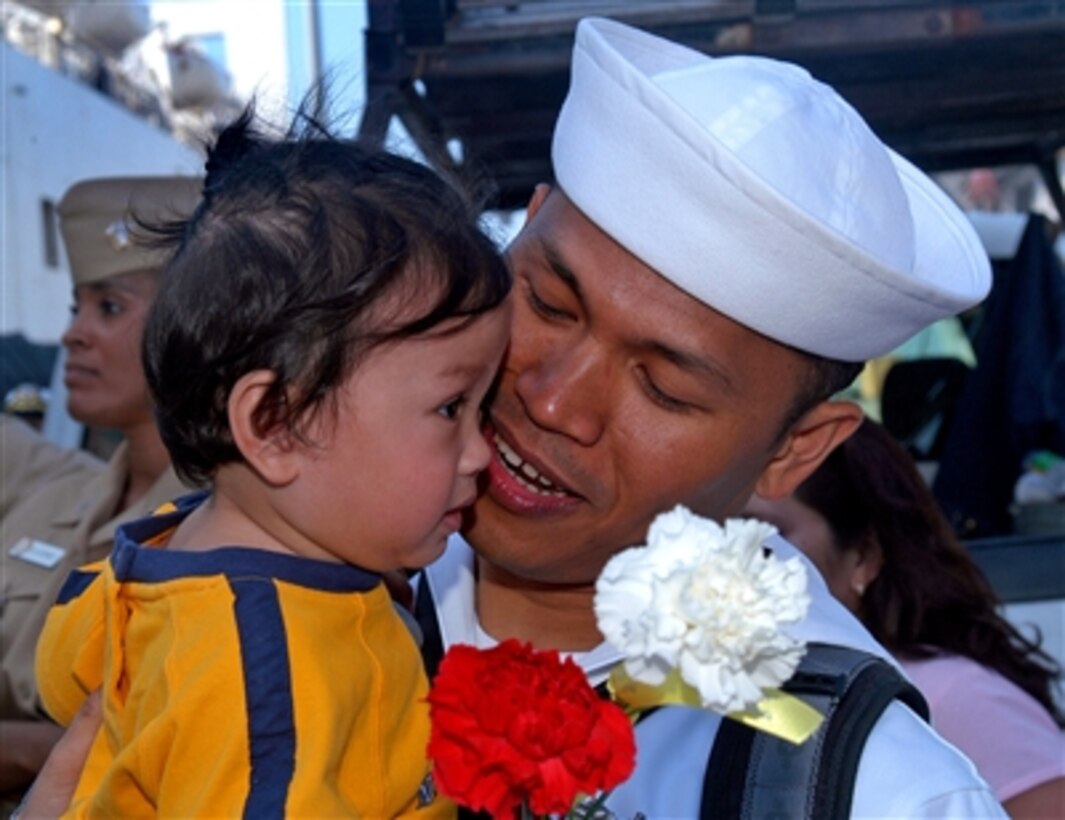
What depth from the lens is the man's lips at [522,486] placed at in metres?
1.85

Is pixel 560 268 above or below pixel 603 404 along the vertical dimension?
above

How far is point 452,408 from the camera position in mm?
1716

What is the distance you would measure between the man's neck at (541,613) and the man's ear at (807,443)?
32 cm

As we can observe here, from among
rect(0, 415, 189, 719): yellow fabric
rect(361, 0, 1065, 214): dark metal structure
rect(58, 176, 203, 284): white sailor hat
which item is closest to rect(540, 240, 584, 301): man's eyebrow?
rect(361, 0, 1065, 214): dark metal structure

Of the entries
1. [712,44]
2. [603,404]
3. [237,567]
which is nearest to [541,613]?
[603,404]

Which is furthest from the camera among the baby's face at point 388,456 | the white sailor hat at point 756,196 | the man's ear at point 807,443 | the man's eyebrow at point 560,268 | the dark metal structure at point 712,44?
the dark metal structure at point 712,44

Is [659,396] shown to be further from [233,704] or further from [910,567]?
[910,567]

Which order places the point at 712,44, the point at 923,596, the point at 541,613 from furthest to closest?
the point at 712,44, the point at 923,596, the point at 541,613

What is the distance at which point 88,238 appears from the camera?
375 centimetres

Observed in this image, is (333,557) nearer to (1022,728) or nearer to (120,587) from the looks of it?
(120,587)

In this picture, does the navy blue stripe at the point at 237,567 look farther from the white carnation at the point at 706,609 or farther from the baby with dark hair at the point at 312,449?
the white carnation at the point at 706,609

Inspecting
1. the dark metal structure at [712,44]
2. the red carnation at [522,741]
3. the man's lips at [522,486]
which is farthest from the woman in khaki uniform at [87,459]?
the red carnation at [522,741]

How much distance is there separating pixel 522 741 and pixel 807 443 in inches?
41.2

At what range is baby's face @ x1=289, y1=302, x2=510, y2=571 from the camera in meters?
1.64
